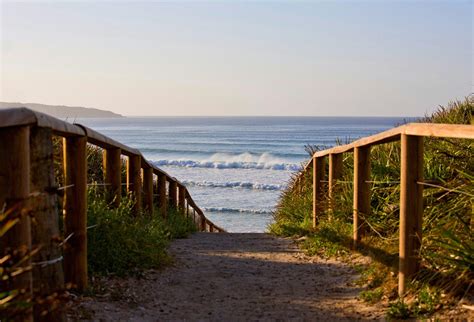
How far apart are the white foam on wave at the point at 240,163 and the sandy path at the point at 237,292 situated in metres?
36.2

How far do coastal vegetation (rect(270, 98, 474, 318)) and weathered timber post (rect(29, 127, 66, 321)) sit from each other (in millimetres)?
2296

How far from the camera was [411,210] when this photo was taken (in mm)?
4984

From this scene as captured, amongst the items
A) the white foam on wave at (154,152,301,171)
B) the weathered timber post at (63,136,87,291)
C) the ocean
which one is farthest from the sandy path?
the white foam on wave at (154,152,301,171)

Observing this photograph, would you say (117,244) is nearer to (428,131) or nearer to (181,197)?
(428,131)

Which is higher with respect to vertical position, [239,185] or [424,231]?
[424,231]

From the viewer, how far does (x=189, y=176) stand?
40.8 m

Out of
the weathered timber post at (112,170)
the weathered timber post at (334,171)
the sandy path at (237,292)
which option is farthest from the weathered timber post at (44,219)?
the weathered timber post at (334,171)

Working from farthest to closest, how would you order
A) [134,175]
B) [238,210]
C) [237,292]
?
[238,210] → [134,175] → [237,292]

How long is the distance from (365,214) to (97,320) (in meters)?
3.45

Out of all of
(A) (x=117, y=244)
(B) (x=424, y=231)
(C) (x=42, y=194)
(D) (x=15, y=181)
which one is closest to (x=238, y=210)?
(A) (x=117, y=244)

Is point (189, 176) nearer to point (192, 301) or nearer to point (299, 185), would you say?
point (299, 185)

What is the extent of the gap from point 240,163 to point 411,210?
140 ft

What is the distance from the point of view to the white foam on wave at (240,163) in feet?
149

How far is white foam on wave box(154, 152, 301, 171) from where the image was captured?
4545 cm
